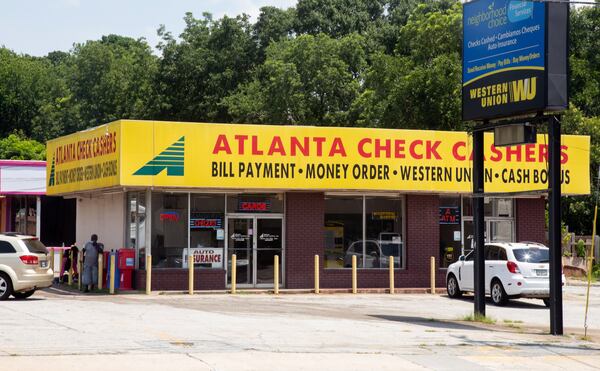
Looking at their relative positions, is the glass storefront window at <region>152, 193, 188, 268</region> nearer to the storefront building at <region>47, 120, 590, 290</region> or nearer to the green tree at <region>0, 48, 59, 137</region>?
the storefront building at <region>47, 120, 590, 290</region>

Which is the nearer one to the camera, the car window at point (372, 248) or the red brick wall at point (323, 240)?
the red brick wall at point (323, 240)

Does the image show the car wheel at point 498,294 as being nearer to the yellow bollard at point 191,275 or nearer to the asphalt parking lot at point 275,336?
the asphalt parking lot at point 275,336

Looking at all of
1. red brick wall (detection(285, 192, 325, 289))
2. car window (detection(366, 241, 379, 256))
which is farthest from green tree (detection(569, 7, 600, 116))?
red brick wall (detection(285, 192, 325, 289))

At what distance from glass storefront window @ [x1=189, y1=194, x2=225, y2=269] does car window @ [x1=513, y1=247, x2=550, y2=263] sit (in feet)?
29.4

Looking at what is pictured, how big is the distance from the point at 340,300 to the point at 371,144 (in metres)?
5.49

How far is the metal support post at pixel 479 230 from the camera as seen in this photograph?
2266 cm

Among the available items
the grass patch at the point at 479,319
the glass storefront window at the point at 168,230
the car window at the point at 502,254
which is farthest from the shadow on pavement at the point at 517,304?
the glass storefront window at the point at 168,230

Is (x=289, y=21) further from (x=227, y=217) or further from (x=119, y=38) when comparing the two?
(x=119, y=38)

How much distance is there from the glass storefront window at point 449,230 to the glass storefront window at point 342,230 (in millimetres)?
2987

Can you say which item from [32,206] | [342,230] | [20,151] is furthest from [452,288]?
[20,151]

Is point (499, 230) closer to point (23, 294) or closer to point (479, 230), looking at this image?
point (479, 230)

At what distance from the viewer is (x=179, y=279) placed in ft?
98.5

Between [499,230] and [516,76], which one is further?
[499,230]

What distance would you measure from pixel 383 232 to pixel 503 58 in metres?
12.3
